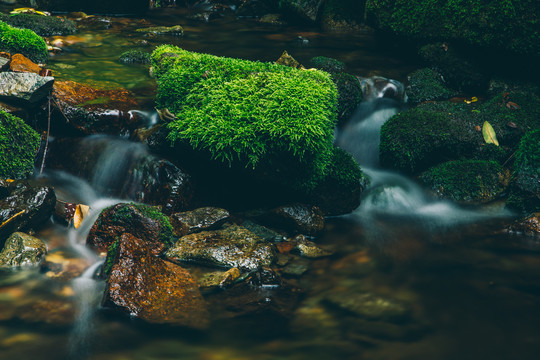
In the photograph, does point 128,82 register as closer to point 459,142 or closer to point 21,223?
point 21,223

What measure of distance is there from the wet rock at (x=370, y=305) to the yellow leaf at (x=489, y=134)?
12.5 feet

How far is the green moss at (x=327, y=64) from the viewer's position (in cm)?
904

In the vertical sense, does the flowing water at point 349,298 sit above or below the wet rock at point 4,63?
below

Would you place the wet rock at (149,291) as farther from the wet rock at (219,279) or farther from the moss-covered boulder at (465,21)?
the moss-covered boulder at (465,21)

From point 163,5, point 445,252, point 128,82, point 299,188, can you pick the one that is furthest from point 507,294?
point 163,5

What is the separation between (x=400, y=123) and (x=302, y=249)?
297cm

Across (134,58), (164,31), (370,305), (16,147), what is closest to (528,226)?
(370,305)

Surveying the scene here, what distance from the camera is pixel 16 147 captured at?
5672 millimetres

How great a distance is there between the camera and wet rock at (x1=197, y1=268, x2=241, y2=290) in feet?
13.9

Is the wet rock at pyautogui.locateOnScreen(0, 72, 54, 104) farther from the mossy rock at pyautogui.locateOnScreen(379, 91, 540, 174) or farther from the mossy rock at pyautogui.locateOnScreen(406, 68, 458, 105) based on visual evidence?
the mossy rock at pyautogui.locateOnScreen(406, 68, 458, 105)

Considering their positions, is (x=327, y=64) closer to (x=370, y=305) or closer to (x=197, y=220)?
(x=197, y=220)

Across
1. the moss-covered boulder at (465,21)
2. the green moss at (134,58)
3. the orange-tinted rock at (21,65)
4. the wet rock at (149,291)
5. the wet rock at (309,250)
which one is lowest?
the wet rock at (309,250)

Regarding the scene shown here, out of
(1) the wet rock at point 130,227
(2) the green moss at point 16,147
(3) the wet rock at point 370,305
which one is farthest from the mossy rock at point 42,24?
(3) the wet rock at point 370,305

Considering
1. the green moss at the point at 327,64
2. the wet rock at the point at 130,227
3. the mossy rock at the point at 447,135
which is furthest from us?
the green moss at the point at 327,64
